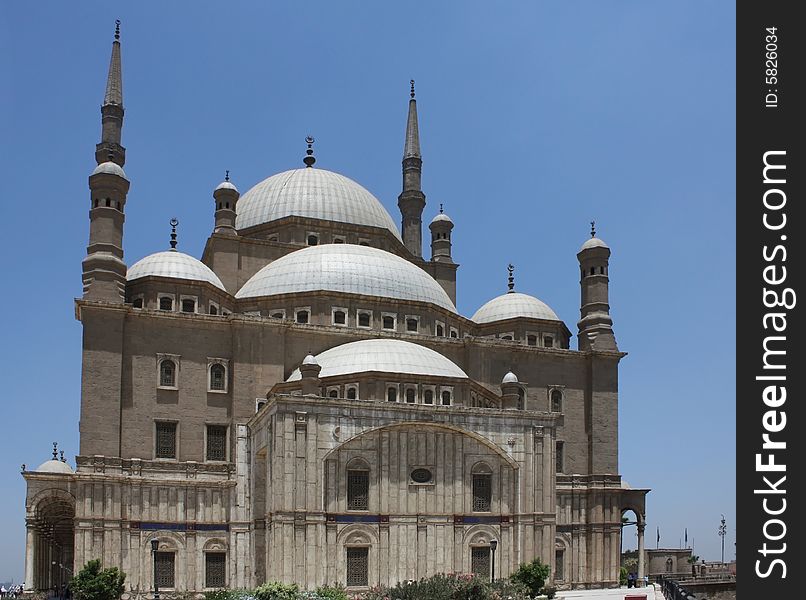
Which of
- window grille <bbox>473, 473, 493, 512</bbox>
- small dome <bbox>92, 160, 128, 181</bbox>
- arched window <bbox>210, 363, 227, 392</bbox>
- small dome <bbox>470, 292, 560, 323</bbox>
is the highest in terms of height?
small dome <bbox>92, 160, 128, 181</bbox>

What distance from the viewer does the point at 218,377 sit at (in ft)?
140

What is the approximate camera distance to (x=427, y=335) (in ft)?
156

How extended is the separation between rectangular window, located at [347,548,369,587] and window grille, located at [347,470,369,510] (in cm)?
162

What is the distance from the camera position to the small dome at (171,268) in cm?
4472

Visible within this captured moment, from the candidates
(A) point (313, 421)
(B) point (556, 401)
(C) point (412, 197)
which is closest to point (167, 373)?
(A) point (313, 421)

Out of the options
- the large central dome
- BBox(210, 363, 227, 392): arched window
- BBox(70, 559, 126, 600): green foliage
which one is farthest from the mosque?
BBox(70, 559, 126, 600): green foliage

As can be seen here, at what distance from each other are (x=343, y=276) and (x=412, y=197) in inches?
538

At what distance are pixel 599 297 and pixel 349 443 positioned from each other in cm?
2002

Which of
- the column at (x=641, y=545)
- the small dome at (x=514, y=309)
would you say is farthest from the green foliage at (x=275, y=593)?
the small dome at (x=514, y=309)

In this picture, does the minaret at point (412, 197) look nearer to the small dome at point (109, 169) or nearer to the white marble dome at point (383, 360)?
the white marble dome at point (383, 360)

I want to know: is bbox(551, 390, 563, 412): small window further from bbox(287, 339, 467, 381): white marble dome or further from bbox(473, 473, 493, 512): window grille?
bbox(473, 473, 493, 512): window grille

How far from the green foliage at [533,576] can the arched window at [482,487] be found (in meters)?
2.63

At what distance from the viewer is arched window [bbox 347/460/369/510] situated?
36.3m
